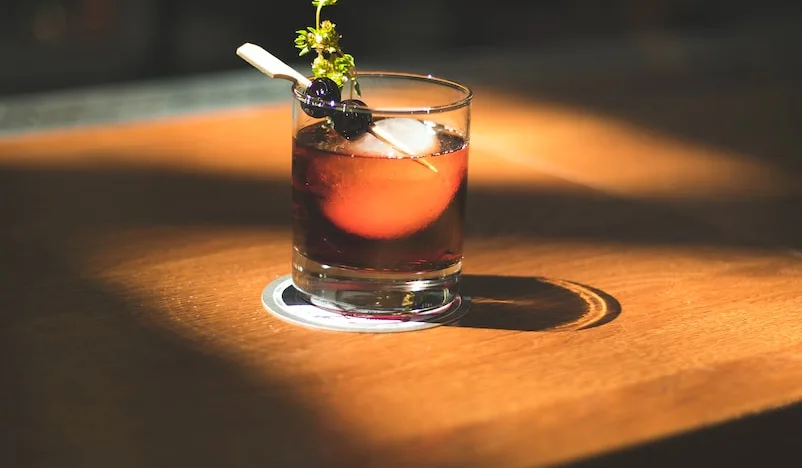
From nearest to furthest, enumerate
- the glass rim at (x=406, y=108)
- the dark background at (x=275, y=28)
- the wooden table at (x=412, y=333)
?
the wooden table at (x=412, y=333)
the glass rim at (x=406, y=108)
the dark background at (x=275, y=28)

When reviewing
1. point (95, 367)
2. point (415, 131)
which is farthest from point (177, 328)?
point (415, 131)

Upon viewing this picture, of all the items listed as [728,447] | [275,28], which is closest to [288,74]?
[728,447]

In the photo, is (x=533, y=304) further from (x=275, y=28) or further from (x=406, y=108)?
(x=275, y=28)

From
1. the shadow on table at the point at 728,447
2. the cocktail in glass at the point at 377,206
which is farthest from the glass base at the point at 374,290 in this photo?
the shadow on table at the point at 728,447

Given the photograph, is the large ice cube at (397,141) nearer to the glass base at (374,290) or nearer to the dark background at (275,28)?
the glass base at (374,290)

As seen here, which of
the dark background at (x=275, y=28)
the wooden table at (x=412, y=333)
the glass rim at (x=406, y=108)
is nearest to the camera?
the wooden table at (x=412, y=333)

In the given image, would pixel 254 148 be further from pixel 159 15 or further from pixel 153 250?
pixel 159 15
